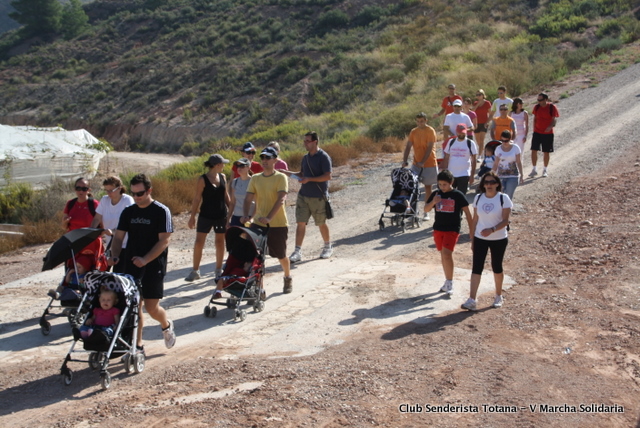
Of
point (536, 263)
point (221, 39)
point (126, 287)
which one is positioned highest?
point (221, 39)

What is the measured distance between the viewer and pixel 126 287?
6.43 meters

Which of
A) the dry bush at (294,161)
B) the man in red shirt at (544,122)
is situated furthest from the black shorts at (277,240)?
the dry bush at (294,161)

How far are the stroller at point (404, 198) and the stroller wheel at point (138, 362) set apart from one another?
6.64 metres

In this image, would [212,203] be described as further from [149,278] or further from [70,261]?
[149,278]

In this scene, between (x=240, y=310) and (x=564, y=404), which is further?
(x=240, y=310)

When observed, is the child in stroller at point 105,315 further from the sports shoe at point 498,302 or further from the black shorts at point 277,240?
the sports shoe at point 498,302

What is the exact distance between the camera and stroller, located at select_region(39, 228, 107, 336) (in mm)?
7109

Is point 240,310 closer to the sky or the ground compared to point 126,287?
closer to the ground

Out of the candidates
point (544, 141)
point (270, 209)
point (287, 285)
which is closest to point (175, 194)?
point (287, 285)

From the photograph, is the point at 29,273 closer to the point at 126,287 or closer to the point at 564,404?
the point at 126,287

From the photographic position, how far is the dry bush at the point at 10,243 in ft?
46.8

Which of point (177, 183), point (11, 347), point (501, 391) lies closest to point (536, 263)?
point (501, 391)

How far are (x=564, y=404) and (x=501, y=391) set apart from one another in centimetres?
53

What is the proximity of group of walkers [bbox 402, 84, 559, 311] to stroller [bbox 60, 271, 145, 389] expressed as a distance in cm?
390
